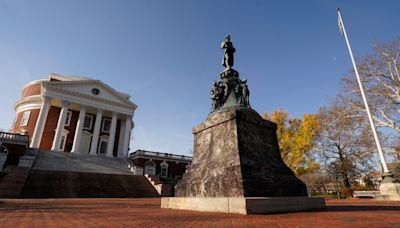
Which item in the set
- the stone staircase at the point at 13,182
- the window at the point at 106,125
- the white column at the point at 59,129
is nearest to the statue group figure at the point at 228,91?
the stone staircase at the point at 13,182

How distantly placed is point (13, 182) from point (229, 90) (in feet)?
55.8

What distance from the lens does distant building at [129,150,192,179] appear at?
33.7 m

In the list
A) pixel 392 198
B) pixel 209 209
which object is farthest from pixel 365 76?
pixel 209 209

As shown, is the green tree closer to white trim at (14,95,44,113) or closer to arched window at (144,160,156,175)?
arched window at (144,160,156,175)

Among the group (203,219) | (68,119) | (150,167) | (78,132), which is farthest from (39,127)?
(203,219)

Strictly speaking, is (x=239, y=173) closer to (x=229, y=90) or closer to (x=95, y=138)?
(x=229, y=90)

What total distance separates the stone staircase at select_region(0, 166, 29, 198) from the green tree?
2281 centimetres

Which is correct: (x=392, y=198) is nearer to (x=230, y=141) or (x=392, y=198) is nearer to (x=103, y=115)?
(x=230, y=141)

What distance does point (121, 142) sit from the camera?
36.6 metres

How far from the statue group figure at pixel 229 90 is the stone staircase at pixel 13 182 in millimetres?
14803

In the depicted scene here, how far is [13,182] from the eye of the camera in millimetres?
14766

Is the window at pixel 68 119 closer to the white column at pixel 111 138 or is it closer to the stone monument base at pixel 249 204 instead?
the white column at pixel 111 138

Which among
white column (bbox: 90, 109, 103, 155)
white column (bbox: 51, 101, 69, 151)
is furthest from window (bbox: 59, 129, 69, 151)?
white column (bbox: 90, 109, 103, 155)

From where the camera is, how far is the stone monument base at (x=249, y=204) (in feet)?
13.9
